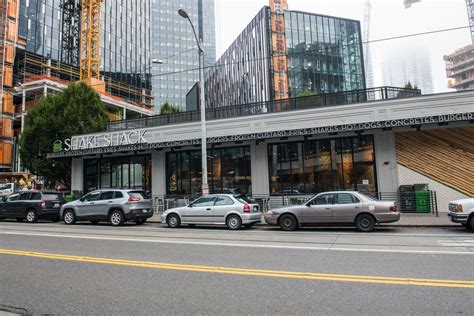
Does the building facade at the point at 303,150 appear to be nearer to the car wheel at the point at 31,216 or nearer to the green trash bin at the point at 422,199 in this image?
the green trash bin at the point at 422,199

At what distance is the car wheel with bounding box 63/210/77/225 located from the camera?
16.8 metres

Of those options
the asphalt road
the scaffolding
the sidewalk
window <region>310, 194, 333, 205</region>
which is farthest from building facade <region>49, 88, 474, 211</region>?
the scaffolding

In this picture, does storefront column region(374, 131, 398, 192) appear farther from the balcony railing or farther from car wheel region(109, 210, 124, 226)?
car wheel region(109, 210, 124, 226)

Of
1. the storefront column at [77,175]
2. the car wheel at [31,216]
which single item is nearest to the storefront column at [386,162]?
the car wheel at [31,216]

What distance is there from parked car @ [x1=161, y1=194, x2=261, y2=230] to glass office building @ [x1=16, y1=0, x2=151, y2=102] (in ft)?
178

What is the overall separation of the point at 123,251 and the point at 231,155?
12.1 metres

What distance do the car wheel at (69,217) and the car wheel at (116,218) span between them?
2.30 m

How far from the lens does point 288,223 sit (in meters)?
13.1

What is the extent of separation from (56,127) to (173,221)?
1804 cm

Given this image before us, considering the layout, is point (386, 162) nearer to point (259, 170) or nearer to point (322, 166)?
point (322, 166)

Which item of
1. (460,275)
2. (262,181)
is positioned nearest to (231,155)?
(262,181)

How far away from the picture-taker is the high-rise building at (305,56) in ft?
200

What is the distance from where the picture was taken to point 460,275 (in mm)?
5934

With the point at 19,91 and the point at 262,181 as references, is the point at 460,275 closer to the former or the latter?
the point at 262,181
